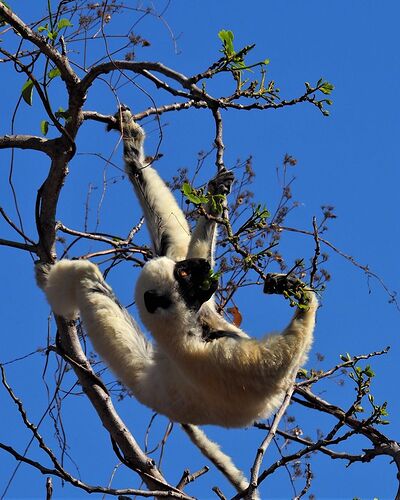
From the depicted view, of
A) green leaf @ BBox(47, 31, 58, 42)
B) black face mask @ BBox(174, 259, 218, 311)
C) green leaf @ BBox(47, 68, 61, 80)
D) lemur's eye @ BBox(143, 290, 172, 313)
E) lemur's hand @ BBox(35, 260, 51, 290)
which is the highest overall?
green leaf @ BBox(47, 68, 61, 80)

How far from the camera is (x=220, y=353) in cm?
646

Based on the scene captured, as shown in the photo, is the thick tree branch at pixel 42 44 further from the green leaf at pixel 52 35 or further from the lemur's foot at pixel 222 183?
the lemur's foot at pixel 222 183

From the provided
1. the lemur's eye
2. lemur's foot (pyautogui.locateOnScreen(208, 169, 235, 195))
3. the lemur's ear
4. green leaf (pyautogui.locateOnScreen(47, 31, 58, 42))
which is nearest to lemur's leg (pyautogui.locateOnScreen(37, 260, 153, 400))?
the lemur's eye

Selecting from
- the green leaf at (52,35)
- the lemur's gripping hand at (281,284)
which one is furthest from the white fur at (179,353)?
the green leaf at (52,35)

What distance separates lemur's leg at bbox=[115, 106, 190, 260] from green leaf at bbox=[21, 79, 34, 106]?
3.74ft

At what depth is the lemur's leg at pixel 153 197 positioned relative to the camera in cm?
798

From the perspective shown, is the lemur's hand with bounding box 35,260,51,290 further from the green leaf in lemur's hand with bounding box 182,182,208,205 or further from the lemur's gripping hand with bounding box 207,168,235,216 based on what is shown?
the green leaf in lemur's hand with bounding box 182,182,208,205

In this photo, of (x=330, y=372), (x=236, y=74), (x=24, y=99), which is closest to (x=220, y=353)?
(x=330, y=372)

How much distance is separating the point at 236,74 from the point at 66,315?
9.69 ft

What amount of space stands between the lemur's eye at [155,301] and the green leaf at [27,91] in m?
1.95

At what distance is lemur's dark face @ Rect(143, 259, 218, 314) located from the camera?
665 centimetres

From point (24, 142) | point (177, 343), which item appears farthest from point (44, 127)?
point (177, 343)

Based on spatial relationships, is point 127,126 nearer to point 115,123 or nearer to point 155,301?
point 115,123

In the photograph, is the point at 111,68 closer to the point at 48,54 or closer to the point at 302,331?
the point at 48,54
